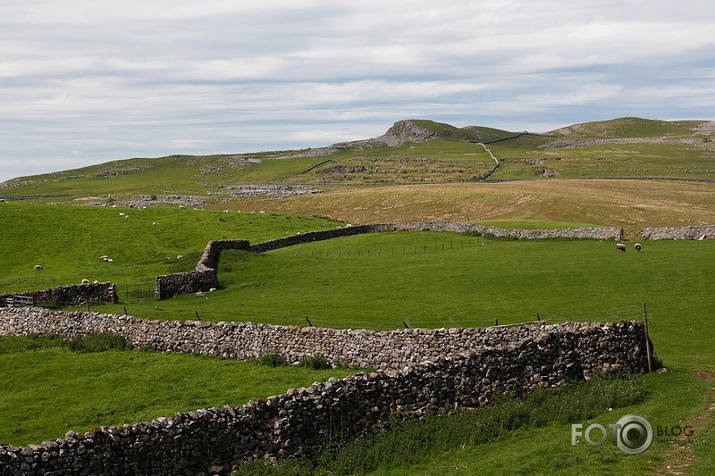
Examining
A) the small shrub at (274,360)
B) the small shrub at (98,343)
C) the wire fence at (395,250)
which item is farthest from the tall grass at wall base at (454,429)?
the wire fence at (395,250)

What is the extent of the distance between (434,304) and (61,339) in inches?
760

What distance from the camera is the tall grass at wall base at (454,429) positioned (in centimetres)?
1780

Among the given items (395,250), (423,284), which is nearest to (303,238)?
(395,250)

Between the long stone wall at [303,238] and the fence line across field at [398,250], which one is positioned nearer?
the long stone wall at [303,238]

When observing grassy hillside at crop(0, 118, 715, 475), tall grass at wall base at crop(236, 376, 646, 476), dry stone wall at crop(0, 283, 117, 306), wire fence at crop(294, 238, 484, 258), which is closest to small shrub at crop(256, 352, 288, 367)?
grassy hillside at crop(0, 118, 715, 475)

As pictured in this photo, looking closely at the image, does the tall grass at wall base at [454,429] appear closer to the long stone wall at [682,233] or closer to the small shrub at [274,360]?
the small shrub at [274,360]

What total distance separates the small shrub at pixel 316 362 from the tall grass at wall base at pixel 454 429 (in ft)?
27.4

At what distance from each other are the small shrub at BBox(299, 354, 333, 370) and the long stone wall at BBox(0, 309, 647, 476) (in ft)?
1.68

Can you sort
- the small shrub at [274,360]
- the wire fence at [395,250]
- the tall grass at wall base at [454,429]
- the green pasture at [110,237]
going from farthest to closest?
the wire fence at [395,250], the green pasture at [110,237], the small shrub at [274,360], the tall grass at wall base at [454,429]

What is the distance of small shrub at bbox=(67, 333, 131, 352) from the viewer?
1266 inches

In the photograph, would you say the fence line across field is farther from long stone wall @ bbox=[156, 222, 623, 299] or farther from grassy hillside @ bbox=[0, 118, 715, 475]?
long stone wall @ bbox=[156, 222, 623, 299]

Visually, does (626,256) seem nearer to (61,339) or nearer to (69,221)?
(61,339)

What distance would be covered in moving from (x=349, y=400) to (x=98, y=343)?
1775 centimetres

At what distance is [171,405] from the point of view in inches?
905
